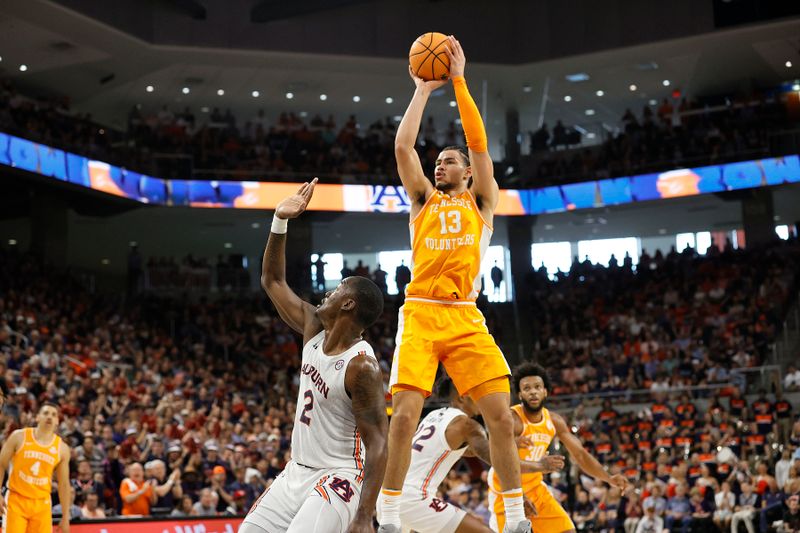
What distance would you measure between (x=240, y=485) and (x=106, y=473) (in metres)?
2.33

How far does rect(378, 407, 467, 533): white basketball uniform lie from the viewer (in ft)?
26.7

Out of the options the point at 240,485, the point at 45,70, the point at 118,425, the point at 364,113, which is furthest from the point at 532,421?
the point at 364,113

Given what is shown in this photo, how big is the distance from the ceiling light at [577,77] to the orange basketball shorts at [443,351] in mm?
27381

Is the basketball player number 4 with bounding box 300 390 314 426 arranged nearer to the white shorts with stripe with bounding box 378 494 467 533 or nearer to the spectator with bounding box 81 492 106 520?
the white shorts with stripe with bounding box 378 494 467 533

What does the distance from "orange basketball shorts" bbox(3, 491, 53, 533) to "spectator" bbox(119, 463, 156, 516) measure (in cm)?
278

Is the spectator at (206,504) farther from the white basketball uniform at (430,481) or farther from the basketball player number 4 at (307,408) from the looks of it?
the basketball player number 4 at (307,408)

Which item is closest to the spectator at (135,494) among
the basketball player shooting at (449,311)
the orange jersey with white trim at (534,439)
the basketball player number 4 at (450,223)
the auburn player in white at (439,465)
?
the orange jersey with white trim at (534,439)

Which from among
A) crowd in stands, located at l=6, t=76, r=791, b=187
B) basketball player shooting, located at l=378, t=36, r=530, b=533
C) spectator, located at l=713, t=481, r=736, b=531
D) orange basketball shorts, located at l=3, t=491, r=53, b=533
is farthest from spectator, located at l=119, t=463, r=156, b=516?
crowd in stands, located at l=6, t=76, r=791, b=187

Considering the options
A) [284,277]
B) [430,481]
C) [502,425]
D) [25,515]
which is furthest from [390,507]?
[25,515]

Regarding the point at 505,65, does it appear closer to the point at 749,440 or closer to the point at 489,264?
the point at 489,264

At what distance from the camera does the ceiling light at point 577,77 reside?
33.3 m

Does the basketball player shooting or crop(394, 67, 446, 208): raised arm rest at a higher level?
crop(394, 67, 446, 208): raised arm

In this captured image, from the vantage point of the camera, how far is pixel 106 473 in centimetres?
1623

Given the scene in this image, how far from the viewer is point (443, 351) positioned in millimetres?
7203
